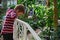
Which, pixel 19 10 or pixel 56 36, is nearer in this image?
pixel 19 10

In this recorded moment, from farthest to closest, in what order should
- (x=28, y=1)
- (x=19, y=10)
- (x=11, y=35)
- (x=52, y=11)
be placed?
(x=28, y=1) → (x=52, y=11) → (x=11, y=35) → (x=19, y=10)

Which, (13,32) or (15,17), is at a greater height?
(15,17)

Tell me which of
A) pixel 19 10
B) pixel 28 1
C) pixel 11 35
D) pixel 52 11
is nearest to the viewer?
pixel 19 10

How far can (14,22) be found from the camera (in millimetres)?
5152

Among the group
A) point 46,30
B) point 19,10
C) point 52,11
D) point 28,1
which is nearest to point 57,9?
point 52,11

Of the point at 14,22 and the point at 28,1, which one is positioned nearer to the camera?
the point at 14,22

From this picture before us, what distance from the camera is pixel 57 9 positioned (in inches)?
222

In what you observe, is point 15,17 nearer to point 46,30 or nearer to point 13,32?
point 13,32

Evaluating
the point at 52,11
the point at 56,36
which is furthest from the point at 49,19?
the point at 56,36

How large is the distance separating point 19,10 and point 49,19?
1227mm

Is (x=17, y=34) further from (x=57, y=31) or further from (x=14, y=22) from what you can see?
(x=57, y=31)

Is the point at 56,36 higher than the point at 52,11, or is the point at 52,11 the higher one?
the point at 52,11

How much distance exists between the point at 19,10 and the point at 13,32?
1.80ft

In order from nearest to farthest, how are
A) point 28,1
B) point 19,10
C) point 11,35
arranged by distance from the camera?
point 19,10 → point 11,35 → point 28,1
